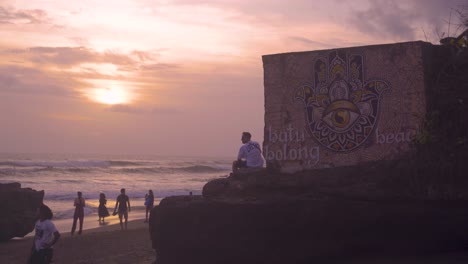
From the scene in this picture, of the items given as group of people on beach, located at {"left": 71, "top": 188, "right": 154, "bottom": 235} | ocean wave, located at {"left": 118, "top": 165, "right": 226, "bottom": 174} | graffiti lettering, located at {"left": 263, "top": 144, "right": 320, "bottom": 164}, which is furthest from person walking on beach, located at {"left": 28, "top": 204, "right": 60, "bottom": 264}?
ocean wave, located at {"left": 118, "top": 165, "right": 226, "bottom": 174}

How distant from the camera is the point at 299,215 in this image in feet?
33.0

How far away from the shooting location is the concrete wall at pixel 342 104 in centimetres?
1031

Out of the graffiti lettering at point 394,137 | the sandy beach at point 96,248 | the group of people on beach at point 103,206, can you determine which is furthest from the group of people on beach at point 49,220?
the group of people on beach at point 103,206

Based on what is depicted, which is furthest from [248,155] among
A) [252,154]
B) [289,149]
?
[289,149]

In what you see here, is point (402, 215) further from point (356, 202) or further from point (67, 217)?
point (67, 217)

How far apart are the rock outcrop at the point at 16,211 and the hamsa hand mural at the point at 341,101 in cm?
1250

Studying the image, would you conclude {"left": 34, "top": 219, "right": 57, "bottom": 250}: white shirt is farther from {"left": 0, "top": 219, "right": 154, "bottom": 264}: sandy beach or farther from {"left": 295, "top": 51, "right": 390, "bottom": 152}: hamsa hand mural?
{"left": 295, "top": 51, "right": 390, "bottom": 152}: hamsa hand mural

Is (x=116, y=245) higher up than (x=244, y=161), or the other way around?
(x=244, y=161)

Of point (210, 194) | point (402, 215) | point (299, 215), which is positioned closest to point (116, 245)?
point (210, 194)

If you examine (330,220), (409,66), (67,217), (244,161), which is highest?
(409,66)

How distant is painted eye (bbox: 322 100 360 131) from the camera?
34.8 feet

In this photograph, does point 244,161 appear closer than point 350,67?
No

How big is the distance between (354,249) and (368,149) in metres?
1.81

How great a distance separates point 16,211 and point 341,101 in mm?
13316
